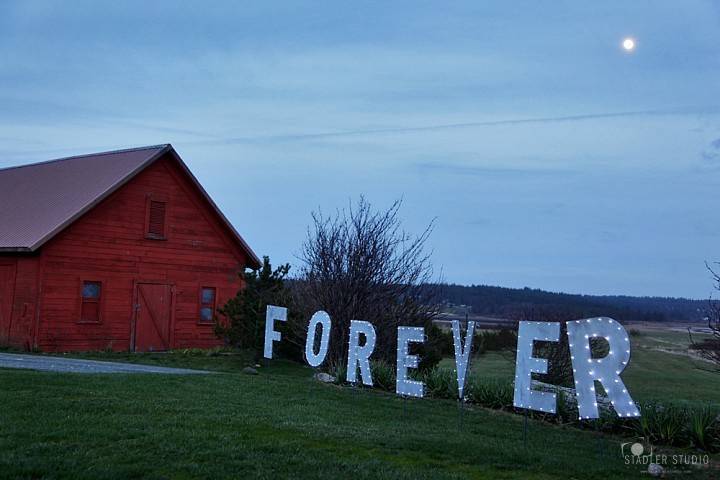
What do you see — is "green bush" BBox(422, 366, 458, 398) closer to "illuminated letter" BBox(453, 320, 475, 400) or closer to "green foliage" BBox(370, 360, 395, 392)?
"green foliage" BBox(370, 360, 395, 392)

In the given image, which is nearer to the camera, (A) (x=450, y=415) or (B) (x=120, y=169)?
(A) (x=450, y=415)

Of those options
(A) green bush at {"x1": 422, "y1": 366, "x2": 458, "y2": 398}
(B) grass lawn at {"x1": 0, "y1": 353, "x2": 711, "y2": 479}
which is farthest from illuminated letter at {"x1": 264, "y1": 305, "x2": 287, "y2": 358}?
(A) green bush at {"x1": 422, "y1": 366, "x2": 458, "y2": 398}

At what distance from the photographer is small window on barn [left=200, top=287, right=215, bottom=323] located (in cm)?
2948

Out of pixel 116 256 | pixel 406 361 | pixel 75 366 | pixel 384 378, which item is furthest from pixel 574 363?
pixel 116 256

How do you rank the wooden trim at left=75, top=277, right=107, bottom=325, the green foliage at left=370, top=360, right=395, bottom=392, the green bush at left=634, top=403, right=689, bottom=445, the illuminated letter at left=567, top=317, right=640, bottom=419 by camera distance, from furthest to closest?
the wooden trim at left=75, top=277, right=107, bottom=325 < the green foliage at left=370, top=360, right=395, bottom=392 < the green bush at left=634, top=403, right=689, bottom=445 < the illuminated letter at left=567, top=317, right=640, bottom=419

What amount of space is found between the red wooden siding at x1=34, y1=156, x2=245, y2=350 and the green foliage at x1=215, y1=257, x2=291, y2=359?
13.8ft

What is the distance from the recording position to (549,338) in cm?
1144

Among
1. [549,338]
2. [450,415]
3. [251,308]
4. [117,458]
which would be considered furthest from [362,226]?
[117,458]

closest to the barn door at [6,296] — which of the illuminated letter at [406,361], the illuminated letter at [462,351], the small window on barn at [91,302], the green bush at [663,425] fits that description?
the small window on barn at [91,302]

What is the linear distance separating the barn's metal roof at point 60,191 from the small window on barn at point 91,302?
7.37 feet

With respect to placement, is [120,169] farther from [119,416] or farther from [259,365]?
[119,416]

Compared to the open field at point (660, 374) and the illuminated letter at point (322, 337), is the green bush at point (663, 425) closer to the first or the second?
the open field at point (660, 374)

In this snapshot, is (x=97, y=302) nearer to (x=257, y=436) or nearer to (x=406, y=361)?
(x=406, y=361)

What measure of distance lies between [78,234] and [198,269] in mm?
4713
